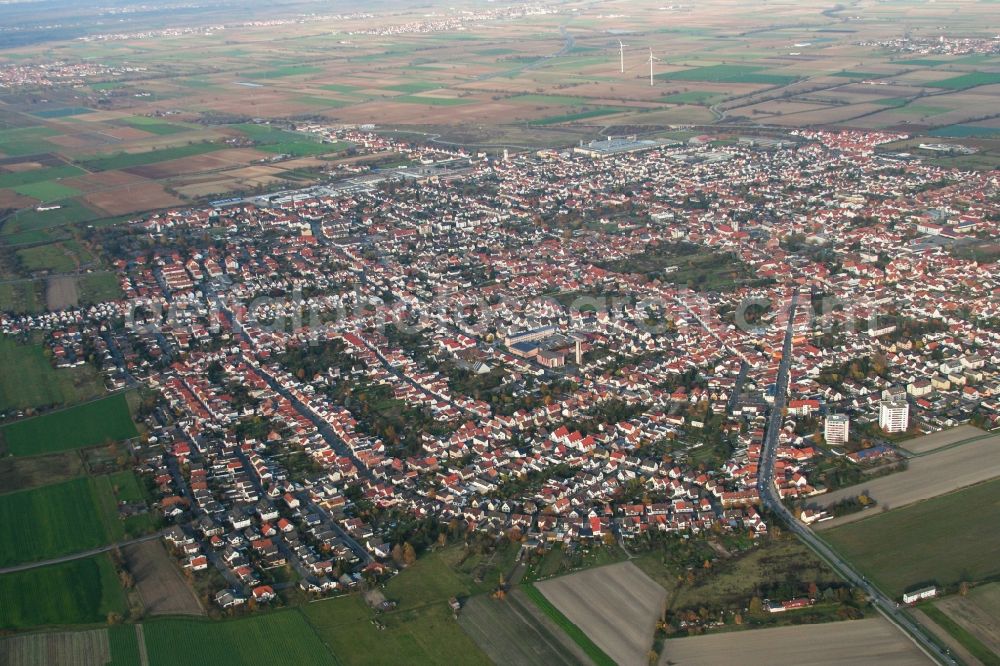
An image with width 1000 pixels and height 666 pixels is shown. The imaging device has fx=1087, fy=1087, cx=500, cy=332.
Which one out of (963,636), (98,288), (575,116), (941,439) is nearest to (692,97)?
(575,116)

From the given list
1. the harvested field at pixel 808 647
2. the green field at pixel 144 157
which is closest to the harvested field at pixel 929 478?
the harvested field at pixel 808 647

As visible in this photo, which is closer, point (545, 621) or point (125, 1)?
point (545, 621)

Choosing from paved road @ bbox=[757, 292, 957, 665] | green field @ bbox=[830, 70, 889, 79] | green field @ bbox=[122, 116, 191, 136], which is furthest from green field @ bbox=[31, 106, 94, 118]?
paved road @ bbox=[757, 292, 957, 665]

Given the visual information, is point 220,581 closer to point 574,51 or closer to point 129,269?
point 129,269

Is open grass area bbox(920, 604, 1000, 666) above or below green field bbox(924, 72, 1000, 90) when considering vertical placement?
below

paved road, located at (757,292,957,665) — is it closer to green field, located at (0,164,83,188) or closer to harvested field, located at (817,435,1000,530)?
harvested field, located at (817,435,1000,530)

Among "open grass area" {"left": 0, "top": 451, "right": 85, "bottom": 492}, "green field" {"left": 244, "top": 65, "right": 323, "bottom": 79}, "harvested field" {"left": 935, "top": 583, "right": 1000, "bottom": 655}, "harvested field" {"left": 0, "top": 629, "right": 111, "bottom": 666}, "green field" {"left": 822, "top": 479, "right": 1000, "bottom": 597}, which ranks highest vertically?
"green field" {"left": 244, "top": 65, "right": 323, "bottom": 79}

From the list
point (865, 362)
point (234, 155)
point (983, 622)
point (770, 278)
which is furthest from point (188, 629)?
point (234, 155)
